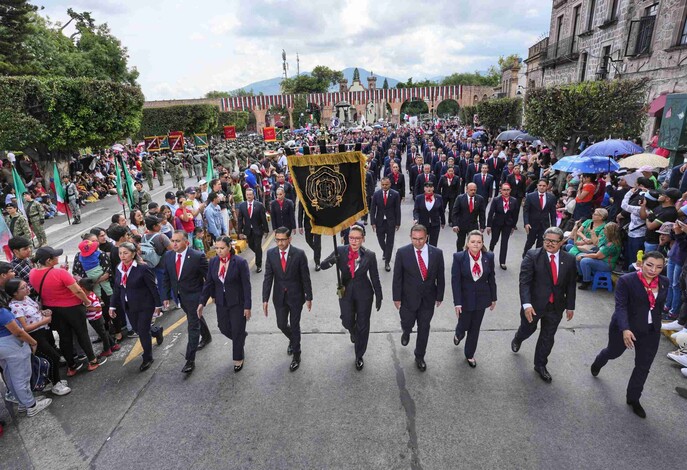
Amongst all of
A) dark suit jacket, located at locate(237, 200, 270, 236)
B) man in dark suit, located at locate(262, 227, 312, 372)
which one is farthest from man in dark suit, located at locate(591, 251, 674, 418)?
dark suit jacket, located at locate(237, 200, 270, 236)

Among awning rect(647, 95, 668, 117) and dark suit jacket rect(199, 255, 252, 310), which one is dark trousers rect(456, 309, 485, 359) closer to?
dark suit jacket rect(199, 255, 252, 310)

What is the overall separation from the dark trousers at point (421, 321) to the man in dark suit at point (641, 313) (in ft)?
6.48

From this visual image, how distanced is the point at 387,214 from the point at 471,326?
3.70m

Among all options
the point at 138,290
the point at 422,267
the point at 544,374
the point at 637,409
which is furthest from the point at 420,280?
the point at 138,290

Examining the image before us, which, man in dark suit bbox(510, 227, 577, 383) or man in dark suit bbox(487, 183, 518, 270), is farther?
man in dark suit bbox(487, 183, 518, 270)

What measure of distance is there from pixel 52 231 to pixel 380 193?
38.6 feet

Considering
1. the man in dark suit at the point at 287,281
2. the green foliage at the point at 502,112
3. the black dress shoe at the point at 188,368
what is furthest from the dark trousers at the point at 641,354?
the green foliage at the point at 502,112

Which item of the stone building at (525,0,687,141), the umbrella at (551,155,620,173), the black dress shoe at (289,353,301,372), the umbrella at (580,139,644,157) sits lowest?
the black dress shoe at (289,353,301,372)

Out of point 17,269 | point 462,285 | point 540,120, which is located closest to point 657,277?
point 462,285

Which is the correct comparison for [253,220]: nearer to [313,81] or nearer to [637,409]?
[637,409]

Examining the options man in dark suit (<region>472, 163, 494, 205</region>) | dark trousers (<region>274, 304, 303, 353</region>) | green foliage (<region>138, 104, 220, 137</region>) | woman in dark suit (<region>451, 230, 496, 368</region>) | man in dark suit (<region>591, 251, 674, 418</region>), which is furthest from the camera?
green foliage (<region>138, 104, 220, 137</region>)

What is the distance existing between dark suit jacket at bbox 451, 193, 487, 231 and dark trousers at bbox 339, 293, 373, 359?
13.5 ft

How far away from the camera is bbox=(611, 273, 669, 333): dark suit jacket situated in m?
3.88

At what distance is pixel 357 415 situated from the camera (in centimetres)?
422
